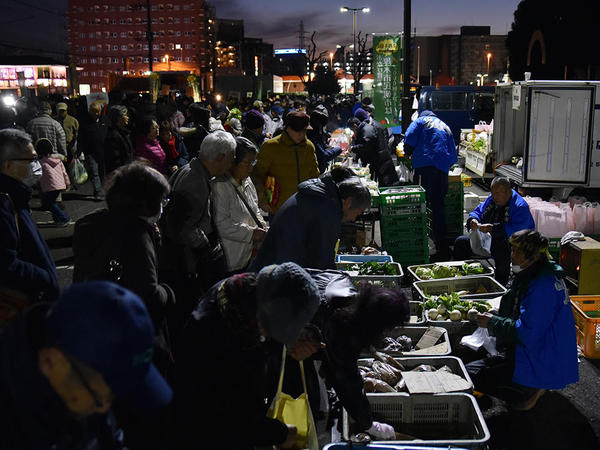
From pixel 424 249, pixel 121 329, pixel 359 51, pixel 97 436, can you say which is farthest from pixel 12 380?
pixel 359 51

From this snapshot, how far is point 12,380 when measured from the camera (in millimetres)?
1442

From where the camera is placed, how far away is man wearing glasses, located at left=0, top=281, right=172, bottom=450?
1422 millimetres

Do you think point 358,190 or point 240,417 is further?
point 358,190

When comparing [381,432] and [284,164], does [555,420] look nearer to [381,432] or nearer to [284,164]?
[381,432]

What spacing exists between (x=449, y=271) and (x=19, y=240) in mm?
5022

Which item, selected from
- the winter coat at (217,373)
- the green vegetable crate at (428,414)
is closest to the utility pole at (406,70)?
the green vegetable crate at (428,414)

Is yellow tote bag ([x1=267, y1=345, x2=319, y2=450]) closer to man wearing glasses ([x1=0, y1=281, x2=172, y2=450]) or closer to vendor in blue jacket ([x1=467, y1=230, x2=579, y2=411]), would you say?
man wearing glasses ([x1=0, y1=281, x2=172, y2=450])

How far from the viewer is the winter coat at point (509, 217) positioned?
664cm

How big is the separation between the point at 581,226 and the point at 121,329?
7.90 metres

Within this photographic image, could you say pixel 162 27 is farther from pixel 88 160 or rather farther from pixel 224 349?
pixel 224 349

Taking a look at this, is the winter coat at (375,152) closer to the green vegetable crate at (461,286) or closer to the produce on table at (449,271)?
the produce on table at (449,271)

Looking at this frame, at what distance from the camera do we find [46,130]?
1095cm

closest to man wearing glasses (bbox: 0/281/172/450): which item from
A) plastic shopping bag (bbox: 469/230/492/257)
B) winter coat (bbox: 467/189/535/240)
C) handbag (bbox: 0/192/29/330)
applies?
handbag (bbox: 0/192/29/330)

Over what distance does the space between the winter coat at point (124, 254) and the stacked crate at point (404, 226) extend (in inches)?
200
